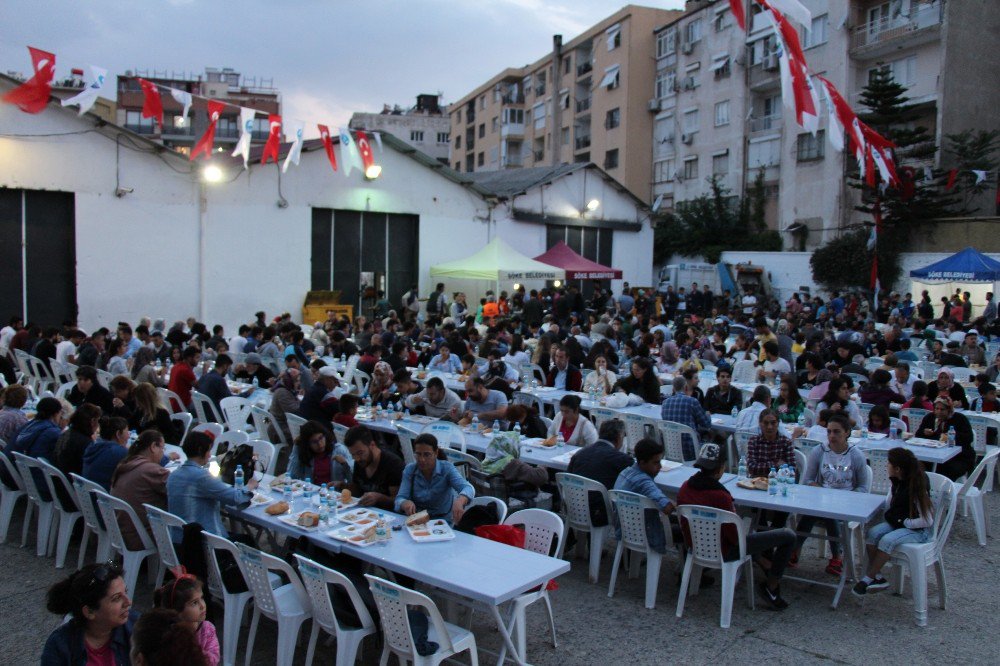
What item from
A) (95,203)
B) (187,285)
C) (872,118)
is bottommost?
(187,285)

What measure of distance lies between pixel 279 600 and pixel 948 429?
6647 mm

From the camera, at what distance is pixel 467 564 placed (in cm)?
464

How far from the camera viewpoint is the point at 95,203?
60.0 feet

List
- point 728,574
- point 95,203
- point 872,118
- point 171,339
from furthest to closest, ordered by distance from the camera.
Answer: point 872,118, point 95,203, point 171,339, point 728,574

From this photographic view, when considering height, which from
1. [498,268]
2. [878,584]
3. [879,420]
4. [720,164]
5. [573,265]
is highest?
[720,164]

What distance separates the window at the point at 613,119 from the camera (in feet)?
133

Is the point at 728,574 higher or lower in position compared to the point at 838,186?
lower

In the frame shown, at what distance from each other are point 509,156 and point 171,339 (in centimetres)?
4156

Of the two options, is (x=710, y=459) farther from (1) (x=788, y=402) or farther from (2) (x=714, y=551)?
(1) (x=788, y=402)

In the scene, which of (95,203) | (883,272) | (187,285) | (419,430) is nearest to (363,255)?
(187,285)

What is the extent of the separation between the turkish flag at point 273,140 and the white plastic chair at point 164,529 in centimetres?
1314

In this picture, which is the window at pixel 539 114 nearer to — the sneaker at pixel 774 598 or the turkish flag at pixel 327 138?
the turkish flag at pixel 327 138

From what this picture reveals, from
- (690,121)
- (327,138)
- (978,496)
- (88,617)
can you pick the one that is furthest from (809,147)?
(88,617)

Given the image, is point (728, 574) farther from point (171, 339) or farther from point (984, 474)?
point (171, 339)
